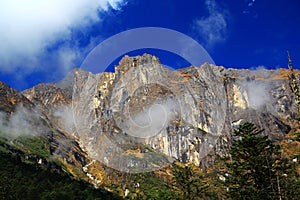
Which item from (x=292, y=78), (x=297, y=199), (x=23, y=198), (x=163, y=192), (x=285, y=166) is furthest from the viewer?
(x=23, y=198)

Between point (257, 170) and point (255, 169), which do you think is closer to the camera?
point (257, 170)

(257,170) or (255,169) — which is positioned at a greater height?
(255,169)

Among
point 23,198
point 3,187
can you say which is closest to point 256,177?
point 3,187

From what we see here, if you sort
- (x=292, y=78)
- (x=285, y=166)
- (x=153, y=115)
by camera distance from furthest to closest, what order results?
(x=153, y=115) < (x=285, y=166) < (x=292, y=78)

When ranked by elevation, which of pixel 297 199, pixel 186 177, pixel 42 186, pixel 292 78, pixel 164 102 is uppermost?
pixel 164 102

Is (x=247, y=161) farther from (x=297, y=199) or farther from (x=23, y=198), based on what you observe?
(x=23, y=198)

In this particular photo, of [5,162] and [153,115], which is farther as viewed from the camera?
[5,162]

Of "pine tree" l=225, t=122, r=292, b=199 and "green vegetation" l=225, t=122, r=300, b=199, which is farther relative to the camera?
"pine tree" l=225, t=122, r=292, b=199

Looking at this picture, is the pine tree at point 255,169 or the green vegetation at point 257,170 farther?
the pine tree at point 255,169
